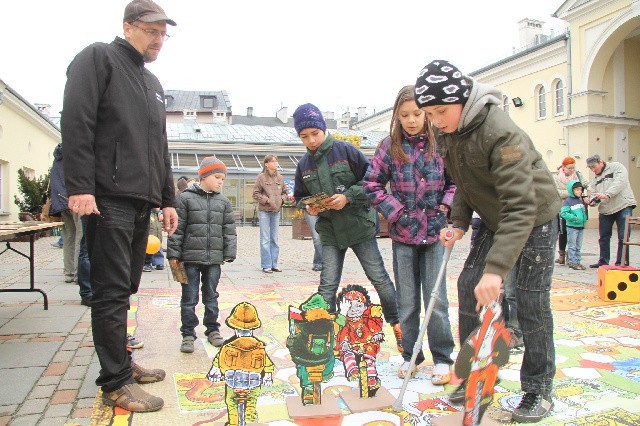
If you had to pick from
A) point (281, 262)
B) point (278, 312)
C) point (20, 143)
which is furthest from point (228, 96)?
point (278, 312)

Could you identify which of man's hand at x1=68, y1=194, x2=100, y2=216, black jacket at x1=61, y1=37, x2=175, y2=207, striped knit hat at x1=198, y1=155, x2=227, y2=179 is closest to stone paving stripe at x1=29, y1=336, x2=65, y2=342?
striped knit hat at x1=198, y1=155, x2=227, y2=179

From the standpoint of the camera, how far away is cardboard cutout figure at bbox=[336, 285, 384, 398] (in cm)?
284

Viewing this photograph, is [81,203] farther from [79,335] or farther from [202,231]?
[79,335]

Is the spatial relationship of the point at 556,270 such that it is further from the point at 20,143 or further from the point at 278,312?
the point at 20,143

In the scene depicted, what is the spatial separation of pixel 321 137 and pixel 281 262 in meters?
6.34

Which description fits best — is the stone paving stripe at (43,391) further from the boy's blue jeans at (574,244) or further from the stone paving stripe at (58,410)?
the boy's blue jeans at (574,244)

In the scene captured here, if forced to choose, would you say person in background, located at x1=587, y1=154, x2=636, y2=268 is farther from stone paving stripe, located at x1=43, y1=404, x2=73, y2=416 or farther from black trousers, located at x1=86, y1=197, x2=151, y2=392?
stone paving stripe, located at x1=43, y1=404, x2=73, y2=416

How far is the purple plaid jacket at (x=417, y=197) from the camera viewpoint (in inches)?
124

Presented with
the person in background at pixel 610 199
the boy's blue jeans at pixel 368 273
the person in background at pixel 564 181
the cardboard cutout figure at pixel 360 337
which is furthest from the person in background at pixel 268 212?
the cardboard cutout figure at pixel 360 337

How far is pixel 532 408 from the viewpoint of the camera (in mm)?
2568

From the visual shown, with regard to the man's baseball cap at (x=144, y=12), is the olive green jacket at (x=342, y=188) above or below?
below

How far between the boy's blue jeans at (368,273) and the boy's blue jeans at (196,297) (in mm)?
867

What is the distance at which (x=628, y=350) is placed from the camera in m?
3.73

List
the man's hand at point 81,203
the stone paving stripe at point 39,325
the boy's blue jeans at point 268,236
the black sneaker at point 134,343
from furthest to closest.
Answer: the boy's blue jeans at point 268,236 → the stone paving stripe at point 39,325 → the black sneaker at point 134,343 → the man's hand at point 81,203
